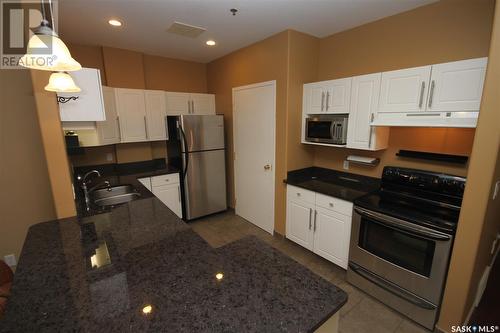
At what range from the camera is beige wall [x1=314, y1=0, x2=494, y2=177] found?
1941 millimetres

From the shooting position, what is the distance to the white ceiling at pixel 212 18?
6.89 feet

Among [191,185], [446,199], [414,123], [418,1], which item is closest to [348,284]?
[446,199]

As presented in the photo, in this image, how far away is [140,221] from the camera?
1690 millimetres

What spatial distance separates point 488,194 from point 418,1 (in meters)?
1.77

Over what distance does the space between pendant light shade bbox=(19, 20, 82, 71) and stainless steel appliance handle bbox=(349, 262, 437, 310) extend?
9.23ft

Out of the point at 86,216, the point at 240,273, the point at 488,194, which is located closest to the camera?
the point at 240,273

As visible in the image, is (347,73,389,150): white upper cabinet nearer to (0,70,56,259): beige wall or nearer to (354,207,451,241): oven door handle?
(354,207,451,241): oven door handle

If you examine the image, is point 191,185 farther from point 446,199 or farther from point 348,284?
point 446,199

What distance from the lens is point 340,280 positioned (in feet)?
7.96

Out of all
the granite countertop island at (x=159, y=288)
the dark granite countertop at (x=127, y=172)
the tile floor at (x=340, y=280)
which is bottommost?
the tile floor at (x=340, y=280)

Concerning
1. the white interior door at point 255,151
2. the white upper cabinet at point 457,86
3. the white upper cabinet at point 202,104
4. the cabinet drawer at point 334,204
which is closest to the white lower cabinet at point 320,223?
the cabinet drawer at point 334,204

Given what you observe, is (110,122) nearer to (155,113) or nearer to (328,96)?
(155,113)

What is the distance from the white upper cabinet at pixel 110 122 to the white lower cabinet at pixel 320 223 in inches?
97.4

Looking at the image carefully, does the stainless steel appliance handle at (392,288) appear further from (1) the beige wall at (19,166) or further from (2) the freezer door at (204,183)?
(1) the beige wall at (19,166)
